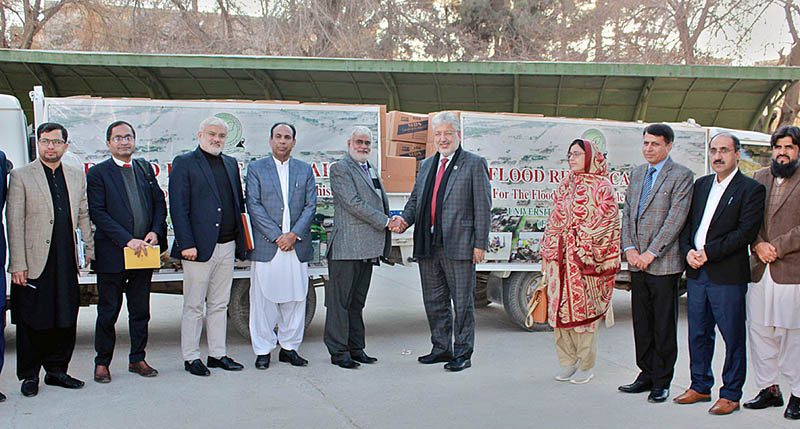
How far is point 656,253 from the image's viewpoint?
458 cm

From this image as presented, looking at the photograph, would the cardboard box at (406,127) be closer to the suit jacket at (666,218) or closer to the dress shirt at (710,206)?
the suit jacket at (666,218)

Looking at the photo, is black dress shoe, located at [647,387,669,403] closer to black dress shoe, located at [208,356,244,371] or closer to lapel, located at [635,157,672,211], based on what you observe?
lapel, located at [635,157,672,211]

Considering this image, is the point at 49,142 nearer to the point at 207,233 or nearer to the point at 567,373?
the point at 207,233

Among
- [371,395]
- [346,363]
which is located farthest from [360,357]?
[371,395]

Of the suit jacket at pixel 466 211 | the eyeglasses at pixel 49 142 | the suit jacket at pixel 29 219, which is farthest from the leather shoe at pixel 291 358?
the eyeglasses at pixel 49 142

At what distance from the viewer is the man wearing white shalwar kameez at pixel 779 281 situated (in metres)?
4.17

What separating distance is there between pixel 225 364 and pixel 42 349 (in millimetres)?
1319

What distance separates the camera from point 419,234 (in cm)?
552

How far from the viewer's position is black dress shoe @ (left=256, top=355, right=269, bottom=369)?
5.41 metres

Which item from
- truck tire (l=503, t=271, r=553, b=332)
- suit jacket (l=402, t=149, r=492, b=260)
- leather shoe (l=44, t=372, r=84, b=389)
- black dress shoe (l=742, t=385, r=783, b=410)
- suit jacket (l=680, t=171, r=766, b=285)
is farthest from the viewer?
truck tire (l=503, t=271, r=553, b=332)

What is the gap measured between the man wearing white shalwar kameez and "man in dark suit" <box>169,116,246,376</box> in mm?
3771

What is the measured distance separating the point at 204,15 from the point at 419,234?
1682 centimetres

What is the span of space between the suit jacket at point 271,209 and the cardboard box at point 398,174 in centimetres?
120

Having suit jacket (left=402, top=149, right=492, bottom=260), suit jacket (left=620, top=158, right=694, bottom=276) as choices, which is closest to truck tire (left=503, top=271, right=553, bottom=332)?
suit jacket (left=402, top=149, right=492, bottom=260)
